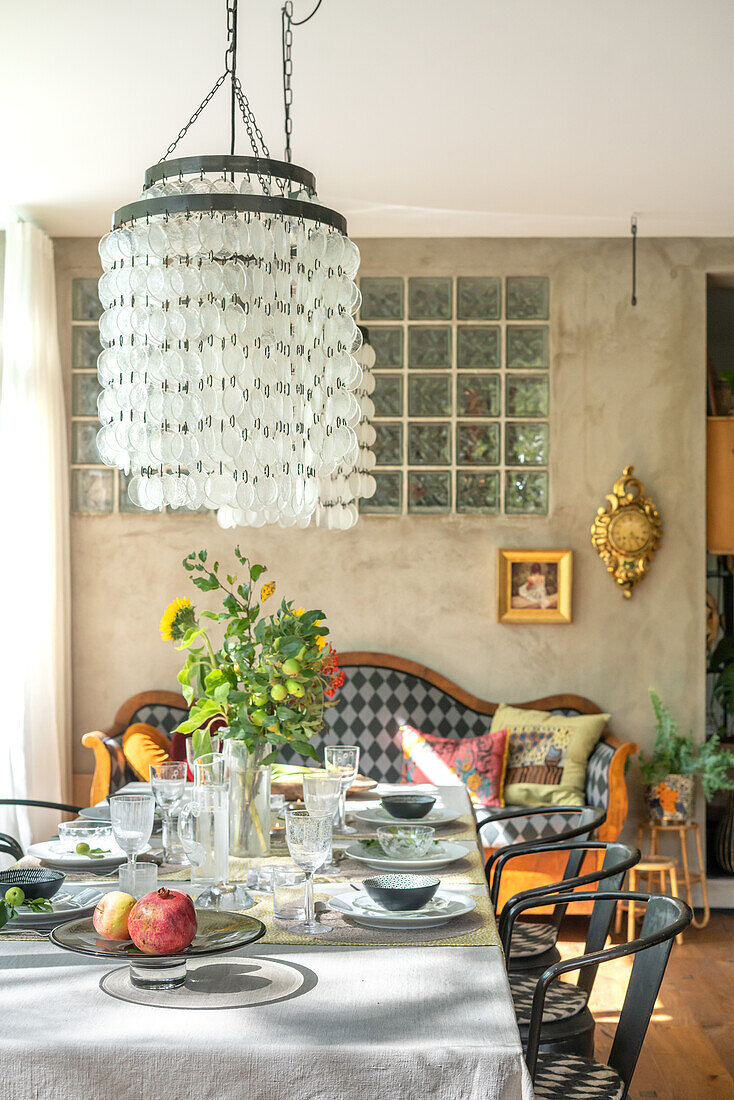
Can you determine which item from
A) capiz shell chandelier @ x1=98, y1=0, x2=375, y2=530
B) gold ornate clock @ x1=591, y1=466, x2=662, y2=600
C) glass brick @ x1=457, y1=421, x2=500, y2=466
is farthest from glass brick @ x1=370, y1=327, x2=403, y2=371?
capiz shell chandelier @ x1=98, y1=0, x2=375, y2=530

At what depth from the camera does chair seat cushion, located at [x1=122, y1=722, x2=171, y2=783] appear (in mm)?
4520

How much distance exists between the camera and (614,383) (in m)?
5.09

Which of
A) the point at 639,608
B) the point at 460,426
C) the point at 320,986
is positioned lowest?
the point at 320,986

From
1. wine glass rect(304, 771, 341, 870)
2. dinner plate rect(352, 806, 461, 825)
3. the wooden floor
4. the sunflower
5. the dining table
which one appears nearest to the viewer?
the dining table

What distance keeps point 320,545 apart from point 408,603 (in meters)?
0.50

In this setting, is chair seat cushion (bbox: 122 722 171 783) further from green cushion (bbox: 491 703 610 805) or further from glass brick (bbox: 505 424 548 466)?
glass brick (bbox: 505 424 548 466)

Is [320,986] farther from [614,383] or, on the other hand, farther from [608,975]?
[614,383]

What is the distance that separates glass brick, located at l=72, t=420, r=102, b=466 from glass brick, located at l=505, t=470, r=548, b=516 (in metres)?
1.96

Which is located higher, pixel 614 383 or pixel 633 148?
pixel 633 148

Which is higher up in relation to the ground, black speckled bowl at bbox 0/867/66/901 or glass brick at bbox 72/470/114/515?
glass brick at bbox 72/470/114/515

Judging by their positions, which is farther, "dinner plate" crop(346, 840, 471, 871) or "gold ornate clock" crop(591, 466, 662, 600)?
"gold ornate clock" crop(591, 466, 662, 600)

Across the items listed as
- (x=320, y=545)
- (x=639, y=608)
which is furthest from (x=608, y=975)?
(x=320, y=545)

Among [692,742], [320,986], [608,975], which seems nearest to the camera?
[320,986]

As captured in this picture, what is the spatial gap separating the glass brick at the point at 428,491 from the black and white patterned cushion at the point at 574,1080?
3256 millimetres
